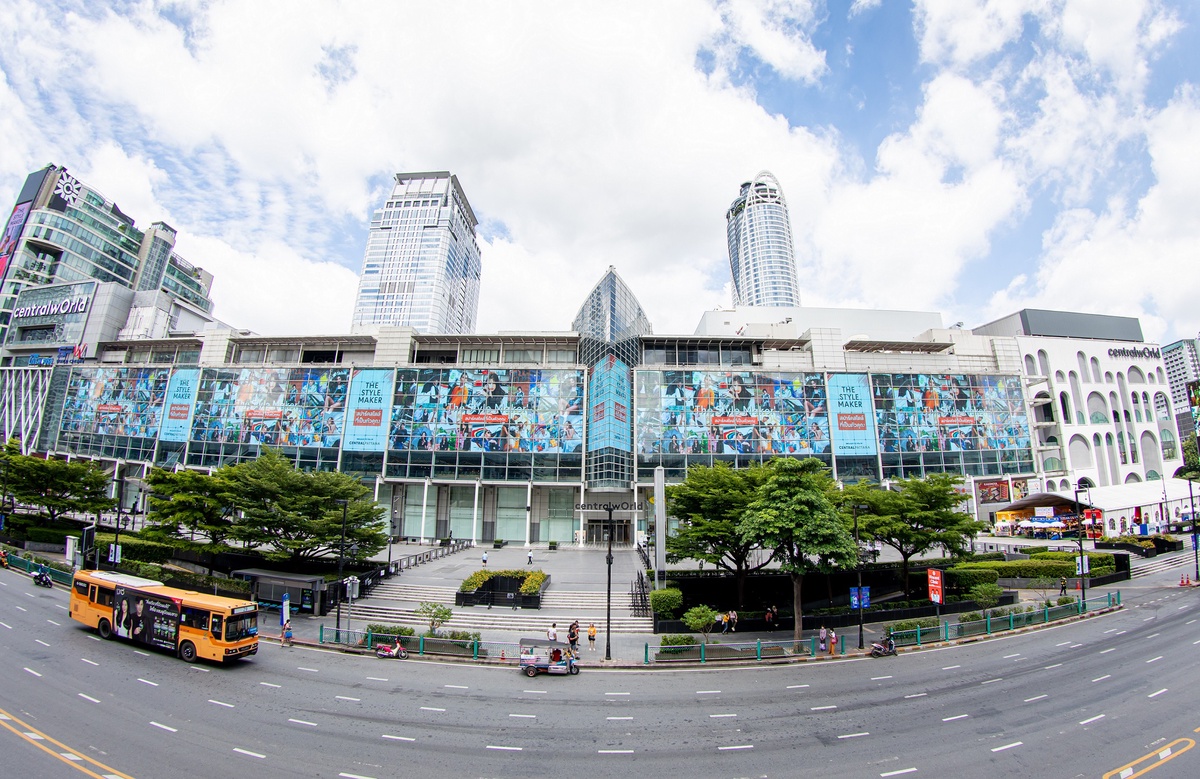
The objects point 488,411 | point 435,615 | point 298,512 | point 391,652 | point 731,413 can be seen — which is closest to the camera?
point 391,652

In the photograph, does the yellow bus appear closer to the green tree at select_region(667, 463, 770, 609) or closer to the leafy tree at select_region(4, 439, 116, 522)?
the green tree at select_region(667, 463, 770, 609)

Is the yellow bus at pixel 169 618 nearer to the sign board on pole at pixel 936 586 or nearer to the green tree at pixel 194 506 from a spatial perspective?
the green tree at pixel 194 506

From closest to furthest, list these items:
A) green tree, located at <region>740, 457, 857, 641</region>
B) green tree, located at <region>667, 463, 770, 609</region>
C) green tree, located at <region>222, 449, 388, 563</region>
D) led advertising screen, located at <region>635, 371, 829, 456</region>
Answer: green tree, located at <region>740, 457, 857, 641</region>
green tree, located at <region>667, 463, 770, 609</region>
green tree, located at <region>222, 449, 388, 563</region>
led advertising screen, located at <region>635, 371, 829, 456</region>

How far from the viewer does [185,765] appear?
504 inches

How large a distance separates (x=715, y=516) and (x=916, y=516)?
40.7 feet

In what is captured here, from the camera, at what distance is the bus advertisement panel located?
71.7ft

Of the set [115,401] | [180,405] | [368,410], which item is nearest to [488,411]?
[368,410]

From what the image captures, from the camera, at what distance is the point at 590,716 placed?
1738 centimetres

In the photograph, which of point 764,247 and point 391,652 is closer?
point 391,652

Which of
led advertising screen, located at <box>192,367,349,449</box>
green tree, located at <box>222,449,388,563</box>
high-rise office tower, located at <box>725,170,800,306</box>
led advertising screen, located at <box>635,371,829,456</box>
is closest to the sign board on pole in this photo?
green tree, located at <box>222,449,388,563</box>

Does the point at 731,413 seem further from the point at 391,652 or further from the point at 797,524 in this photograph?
the point at 391,652

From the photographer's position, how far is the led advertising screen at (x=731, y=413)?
203 ft

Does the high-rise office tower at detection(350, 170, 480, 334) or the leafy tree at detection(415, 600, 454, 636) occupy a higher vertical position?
the high-rise office tower at detection(350, 170, 480, 334)

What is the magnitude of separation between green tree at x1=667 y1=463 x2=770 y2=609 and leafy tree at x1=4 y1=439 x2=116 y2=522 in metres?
49.7
